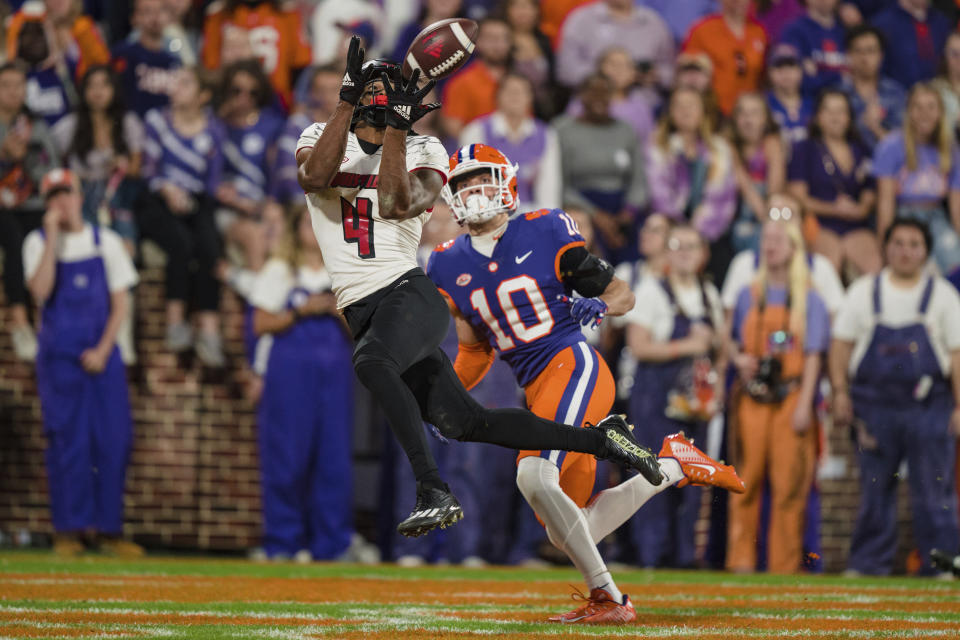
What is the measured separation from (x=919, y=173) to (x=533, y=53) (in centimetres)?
312

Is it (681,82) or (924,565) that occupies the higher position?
(681,82)

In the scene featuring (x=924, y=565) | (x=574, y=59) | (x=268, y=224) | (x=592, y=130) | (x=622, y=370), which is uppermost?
(x=574, y=59)

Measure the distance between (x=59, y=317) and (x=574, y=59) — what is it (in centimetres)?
447

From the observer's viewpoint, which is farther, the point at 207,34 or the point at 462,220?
the point at 207,34

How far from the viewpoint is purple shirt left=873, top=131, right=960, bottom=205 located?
383 inches

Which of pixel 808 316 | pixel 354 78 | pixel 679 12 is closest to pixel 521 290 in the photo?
pixel 354 78

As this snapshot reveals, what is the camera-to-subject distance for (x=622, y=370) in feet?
30.8

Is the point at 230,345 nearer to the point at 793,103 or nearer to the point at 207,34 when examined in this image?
the point at 207,34

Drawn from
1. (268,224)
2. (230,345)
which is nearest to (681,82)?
(268,224)

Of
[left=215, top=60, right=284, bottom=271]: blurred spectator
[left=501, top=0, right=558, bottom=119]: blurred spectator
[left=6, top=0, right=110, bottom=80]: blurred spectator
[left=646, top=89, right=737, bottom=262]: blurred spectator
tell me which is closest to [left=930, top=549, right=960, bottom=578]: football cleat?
[left=646, top=89, right=737, bottom=262]: blurred spectator

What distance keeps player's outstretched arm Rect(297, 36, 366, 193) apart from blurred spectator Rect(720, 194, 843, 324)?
469cm

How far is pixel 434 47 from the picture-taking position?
4.93 m

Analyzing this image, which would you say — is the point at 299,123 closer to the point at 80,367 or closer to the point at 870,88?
the point at 80,367

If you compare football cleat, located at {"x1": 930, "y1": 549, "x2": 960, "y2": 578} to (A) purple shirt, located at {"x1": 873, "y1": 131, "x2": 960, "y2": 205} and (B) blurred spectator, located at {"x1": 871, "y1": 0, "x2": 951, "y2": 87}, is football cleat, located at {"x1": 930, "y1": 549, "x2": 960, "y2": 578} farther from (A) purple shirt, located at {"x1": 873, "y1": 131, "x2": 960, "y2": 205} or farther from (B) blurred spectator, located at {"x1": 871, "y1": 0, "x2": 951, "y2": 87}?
(B) blurred spectator, located at {"x1": 871, "y1": 0, "x2": 951, "y2": 87}
